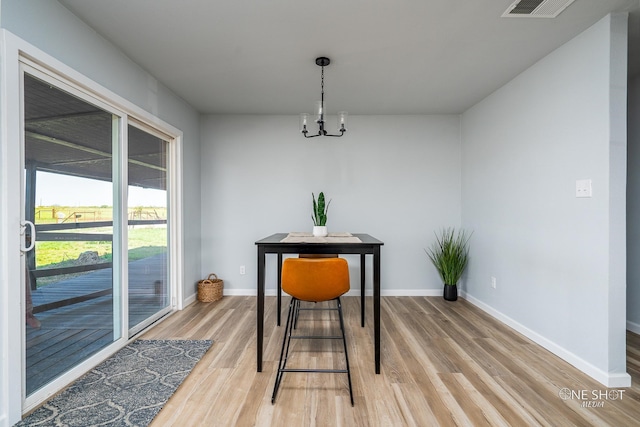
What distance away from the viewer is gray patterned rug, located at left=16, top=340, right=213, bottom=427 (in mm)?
1566

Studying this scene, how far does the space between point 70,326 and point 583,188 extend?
3.66 meters

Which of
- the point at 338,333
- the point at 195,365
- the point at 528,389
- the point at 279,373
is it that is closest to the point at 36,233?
the point at 195,365

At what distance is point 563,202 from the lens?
7.34ft

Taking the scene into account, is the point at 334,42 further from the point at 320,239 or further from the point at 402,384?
the point at 402,384

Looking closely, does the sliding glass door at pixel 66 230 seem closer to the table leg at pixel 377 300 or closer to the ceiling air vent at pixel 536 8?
the table leg at pixel 377 300

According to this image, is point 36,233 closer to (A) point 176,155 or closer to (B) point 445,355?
(A) point 176,155

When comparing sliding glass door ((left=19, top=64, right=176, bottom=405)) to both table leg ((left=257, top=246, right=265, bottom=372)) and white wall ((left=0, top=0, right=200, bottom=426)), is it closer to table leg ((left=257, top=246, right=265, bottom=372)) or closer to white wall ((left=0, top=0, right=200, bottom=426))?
white wall ((left=0, top=0, right=200, bottom=426))

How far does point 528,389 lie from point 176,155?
377 centimetres

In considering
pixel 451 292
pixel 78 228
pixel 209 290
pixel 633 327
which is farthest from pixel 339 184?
pixel 633 327

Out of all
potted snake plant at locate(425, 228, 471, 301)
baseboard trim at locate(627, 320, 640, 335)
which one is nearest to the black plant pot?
potted snake plant at locate(425, 228, 471, 301)

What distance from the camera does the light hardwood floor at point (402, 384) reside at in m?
1.58

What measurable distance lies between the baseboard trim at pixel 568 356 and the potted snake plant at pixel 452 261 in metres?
0.47

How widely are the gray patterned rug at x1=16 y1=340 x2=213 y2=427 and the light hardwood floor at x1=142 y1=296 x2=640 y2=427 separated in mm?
103

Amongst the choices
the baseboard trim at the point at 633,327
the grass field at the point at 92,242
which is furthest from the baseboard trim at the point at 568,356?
the grass field at the point at 92,242
